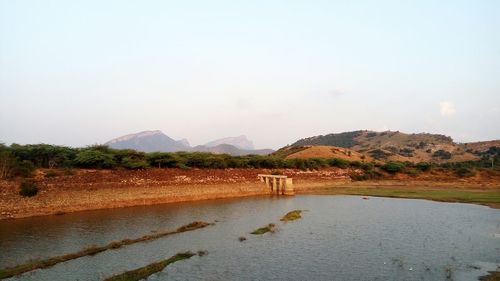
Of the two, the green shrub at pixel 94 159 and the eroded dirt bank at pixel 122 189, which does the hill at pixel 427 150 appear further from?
the green shrub at pixel 94 159

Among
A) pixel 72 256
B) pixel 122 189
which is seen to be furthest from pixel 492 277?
Result: pixel 122 189

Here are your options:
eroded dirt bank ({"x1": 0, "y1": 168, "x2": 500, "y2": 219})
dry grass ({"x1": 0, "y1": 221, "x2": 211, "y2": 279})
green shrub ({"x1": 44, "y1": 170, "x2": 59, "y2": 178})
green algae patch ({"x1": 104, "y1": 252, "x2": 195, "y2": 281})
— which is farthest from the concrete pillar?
green algae patch ({"x1": 104, "y1": 252, "x2": 195, "y2": 281})

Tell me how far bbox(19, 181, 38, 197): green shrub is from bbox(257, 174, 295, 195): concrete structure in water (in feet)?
123

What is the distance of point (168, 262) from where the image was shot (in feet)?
75.8

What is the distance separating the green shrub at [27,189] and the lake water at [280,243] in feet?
11.9

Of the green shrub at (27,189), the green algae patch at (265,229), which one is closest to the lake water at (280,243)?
the green algae patch at (265,229)

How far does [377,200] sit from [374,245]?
30266 millimetres

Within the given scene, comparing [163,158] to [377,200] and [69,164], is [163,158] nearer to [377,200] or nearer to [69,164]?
[69,164]

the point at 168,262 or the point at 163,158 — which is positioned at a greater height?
the point at 163,158

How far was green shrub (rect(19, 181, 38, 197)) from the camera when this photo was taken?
40.5m

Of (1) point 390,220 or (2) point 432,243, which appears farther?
(1) point 390,220

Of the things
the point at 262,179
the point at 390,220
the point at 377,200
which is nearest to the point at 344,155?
the point at 262,179

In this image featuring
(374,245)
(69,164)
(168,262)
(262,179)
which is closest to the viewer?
(168,262)

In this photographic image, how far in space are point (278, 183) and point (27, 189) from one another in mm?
39850
